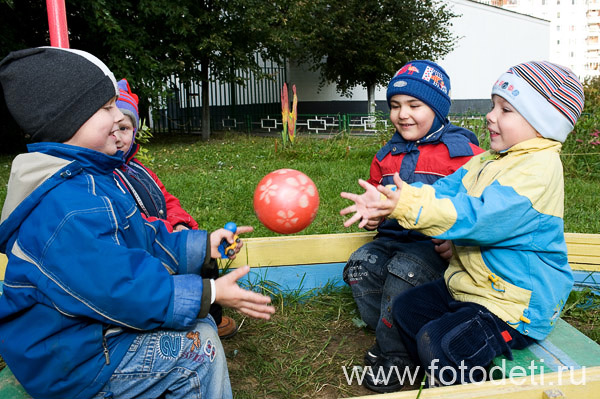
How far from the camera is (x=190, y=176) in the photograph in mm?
7191

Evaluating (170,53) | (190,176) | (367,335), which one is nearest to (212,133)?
(170,53)

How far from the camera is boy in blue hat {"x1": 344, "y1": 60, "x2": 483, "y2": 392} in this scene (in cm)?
267

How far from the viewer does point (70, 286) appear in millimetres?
1547

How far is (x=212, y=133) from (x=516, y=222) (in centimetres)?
1598

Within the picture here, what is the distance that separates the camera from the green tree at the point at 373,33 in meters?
17.7

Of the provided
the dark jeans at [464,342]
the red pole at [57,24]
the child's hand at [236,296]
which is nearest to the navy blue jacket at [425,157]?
the dark jeans at [464,342]

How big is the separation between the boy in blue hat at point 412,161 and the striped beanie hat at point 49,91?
4.87 ft

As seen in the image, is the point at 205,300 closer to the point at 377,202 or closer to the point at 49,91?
the point at 377,202

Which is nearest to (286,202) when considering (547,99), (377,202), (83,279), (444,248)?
(377,202)

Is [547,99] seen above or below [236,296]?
above

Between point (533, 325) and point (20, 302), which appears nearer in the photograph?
point (20, 302)

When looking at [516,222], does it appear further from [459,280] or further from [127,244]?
[127,244]
